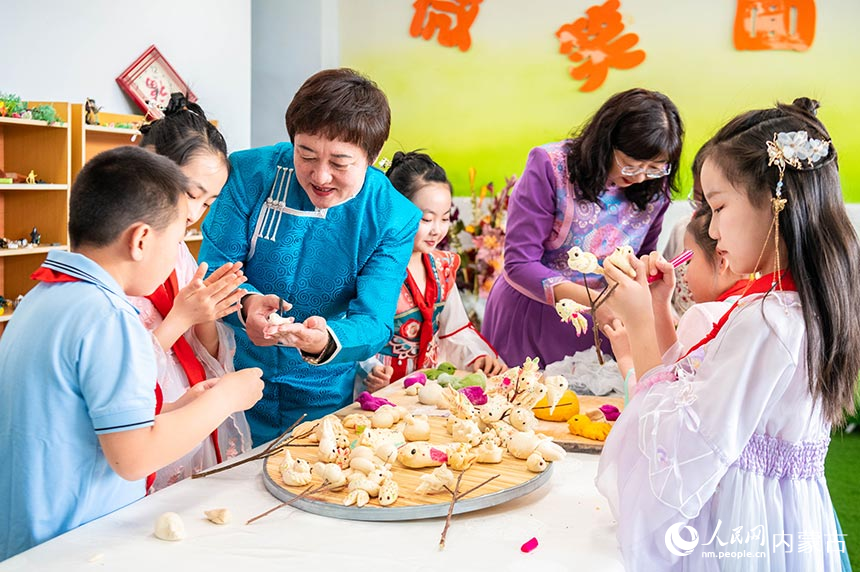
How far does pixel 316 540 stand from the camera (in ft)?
4.37

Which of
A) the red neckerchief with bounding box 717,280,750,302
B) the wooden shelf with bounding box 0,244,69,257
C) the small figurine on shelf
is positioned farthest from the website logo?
the small figurine on shelf

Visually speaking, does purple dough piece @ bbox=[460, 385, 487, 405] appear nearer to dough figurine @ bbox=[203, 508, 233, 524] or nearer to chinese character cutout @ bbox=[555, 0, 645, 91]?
dough figurine @ bbox=[203, 508, 233, 524]

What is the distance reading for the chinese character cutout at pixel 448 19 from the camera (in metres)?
5.48

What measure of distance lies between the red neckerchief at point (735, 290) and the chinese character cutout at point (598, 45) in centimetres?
326

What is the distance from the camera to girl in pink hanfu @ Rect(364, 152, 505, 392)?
8.91 ft

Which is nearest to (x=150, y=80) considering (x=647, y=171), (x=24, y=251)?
(x=24, y=251)

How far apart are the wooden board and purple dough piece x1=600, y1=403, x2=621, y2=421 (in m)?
0.03

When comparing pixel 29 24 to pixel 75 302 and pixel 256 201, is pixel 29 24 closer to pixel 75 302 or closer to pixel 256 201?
pixel 256 201

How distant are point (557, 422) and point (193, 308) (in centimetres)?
90

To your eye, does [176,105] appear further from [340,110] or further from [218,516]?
[218,516]

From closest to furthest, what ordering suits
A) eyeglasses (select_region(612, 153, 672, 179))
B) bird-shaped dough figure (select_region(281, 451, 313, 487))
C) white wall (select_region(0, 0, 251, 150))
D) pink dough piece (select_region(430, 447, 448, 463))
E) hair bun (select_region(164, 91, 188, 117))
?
bird-shaped dough figure (select_region(281, 451, 313, 487))
pink dough piece (select_region(430, 447, 448, 463))
hair bun (select_region(164, 91, 188, 117))
eyeglasses (select_region(612, 153, 672, 179))
white wall (select_region(0, 0, 251, 150))

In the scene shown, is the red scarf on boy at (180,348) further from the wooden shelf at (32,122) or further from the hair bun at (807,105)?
the wooden shelf at (32,122)

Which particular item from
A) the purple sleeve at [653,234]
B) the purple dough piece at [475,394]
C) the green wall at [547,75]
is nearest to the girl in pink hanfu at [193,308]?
the purple dough piece at [475,394]

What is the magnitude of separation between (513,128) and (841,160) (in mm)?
1983
